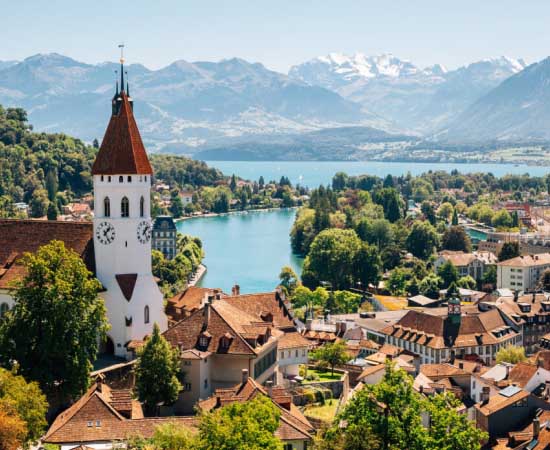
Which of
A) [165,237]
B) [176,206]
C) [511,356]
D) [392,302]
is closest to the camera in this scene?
[511,356]

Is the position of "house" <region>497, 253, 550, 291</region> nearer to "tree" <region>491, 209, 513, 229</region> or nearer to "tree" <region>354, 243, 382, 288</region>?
"tree" <region>354, 243, 382, 288</region>

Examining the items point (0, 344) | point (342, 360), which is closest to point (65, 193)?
point (342, 360)

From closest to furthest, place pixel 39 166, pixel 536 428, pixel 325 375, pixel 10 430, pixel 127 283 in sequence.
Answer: pixel 10 430
pixel 536 428
pixel 127 283
pixel 325 375
pixel 39 166

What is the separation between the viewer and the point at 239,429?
2305 cm

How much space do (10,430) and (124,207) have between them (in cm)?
1386

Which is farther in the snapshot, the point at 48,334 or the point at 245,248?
the point at 245,248

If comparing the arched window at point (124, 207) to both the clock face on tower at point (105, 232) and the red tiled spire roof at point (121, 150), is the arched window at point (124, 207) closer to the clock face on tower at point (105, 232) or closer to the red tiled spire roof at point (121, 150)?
the clock face on tower at point (105, 232)

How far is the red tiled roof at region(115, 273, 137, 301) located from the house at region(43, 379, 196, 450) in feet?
23.4

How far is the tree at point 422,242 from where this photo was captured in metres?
107

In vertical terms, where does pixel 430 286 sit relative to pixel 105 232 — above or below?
below

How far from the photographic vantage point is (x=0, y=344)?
3136 centimetres

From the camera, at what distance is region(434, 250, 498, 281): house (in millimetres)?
95625

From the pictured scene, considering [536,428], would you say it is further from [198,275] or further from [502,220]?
[502,220]

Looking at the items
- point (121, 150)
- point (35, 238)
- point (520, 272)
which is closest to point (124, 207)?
point (121, 150)
